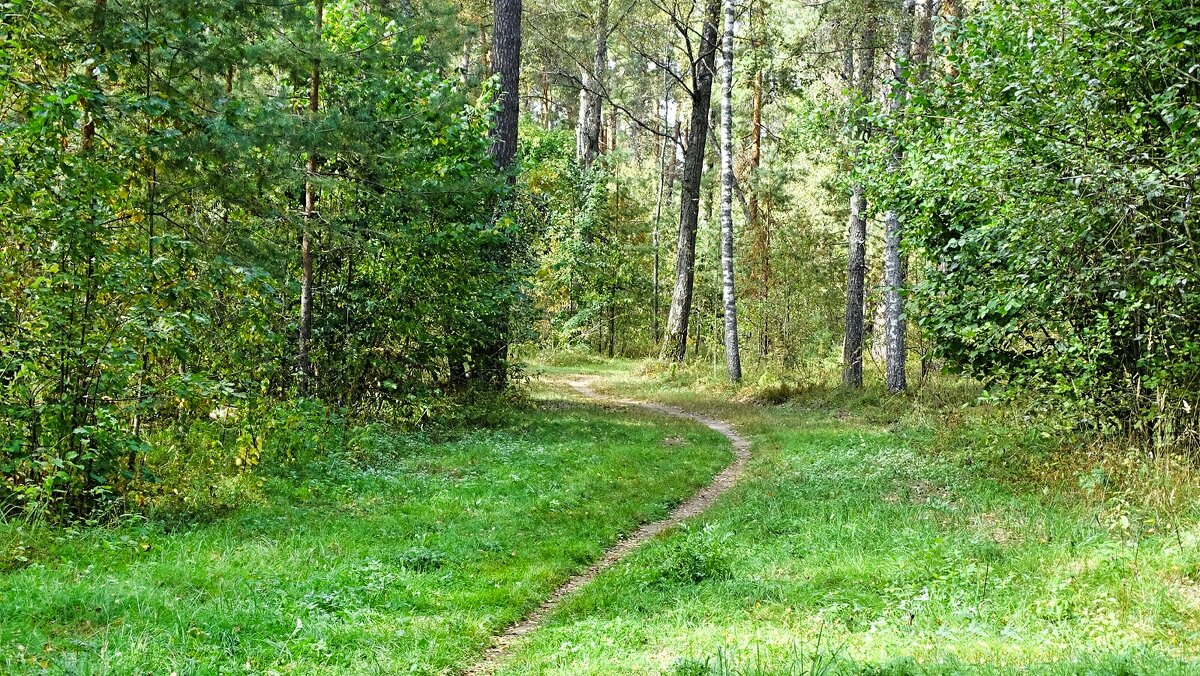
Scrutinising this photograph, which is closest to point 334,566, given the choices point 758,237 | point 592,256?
point 758,237

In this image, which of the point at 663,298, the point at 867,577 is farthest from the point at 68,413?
the point at 663,298

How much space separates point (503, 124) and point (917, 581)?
12.7 meters

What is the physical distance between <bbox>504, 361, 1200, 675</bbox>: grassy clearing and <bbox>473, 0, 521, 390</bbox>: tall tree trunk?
21.7ft

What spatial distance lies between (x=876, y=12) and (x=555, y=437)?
38.6 ft

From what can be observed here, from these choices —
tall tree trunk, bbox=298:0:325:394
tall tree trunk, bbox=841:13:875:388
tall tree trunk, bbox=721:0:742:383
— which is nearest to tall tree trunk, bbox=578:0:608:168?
tall tree trunk, bbox=721:0:742:383

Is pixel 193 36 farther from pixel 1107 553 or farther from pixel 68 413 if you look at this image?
pixel 1107 553

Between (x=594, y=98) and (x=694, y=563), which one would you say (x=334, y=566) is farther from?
(x=594, y=98)

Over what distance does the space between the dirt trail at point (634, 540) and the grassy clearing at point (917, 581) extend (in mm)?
198

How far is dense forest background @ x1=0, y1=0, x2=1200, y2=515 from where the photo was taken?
6.89m

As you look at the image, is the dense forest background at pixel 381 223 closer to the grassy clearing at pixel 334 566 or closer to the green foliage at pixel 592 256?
the grassy clearing at pixel 334 566

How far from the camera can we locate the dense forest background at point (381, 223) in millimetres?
6895

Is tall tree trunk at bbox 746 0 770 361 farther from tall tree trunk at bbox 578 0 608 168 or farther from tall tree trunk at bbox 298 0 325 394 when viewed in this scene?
tall tree trunk at bbox 298 0 325 394

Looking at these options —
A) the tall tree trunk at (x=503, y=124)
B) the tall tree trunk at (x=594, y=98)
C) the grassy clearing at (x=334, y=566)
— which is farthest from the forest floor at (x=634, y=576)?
the tall tree trunk at (x=594, y=98)

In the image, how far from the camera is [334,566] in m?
6.55
